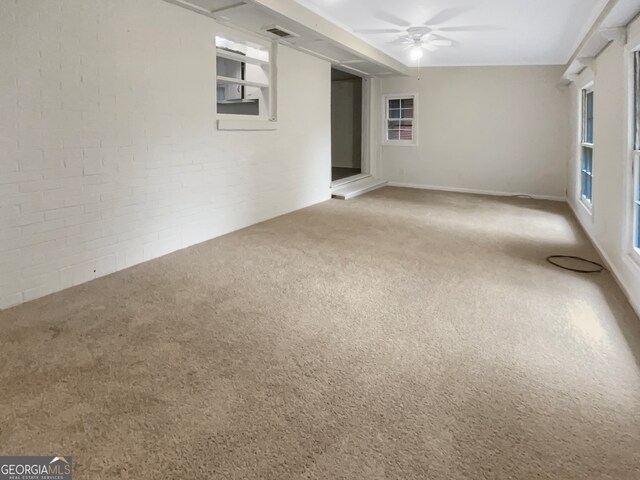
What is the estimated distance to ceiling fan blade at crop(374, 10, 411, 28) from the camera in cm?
515

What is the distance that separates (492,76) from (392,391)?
7842 millimetres

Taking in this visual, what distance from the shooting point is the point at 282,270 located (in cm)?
378

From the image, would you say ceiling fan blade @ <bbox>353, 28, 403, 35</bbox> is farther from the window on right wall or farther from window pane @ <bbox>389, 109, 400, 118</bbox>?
window pane @ <bbox>389, 109, 400, 118</bbox>

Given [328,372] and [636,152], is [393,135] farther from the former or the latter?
[328,372]

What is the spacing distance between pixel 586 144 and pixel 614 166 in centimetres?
234

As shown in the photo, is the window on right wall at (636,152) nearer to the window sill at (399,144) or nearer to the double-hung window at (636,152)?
the double-hung window at (636,152)

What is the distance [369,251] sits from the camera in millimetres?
4395

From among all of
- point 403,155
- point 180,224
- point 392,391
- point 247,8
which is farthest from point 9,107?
point 403,155

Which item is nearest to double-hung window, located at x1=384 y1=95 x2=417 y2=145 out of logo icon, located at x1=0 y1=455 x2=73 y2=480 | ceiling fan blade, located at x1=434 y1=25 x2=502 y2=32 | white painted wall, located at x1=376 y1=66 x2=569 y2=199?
white painted wall, located at x1=376 y1=66 x2=569 y2=199

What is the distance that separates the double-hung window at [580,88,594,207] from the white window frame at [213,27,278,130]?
14.0 ft

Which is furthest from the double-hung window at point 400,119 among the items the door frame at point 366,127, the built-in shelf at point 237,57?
the built-in shelf at point 237,57

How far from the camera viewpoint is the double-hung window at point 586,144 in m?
5.83

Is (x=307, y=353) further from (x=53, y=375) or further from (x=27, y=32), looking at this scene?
(x=27, y=32)

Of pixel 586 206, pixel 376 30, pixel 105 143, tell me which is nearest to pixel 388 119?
pixel 376 30
